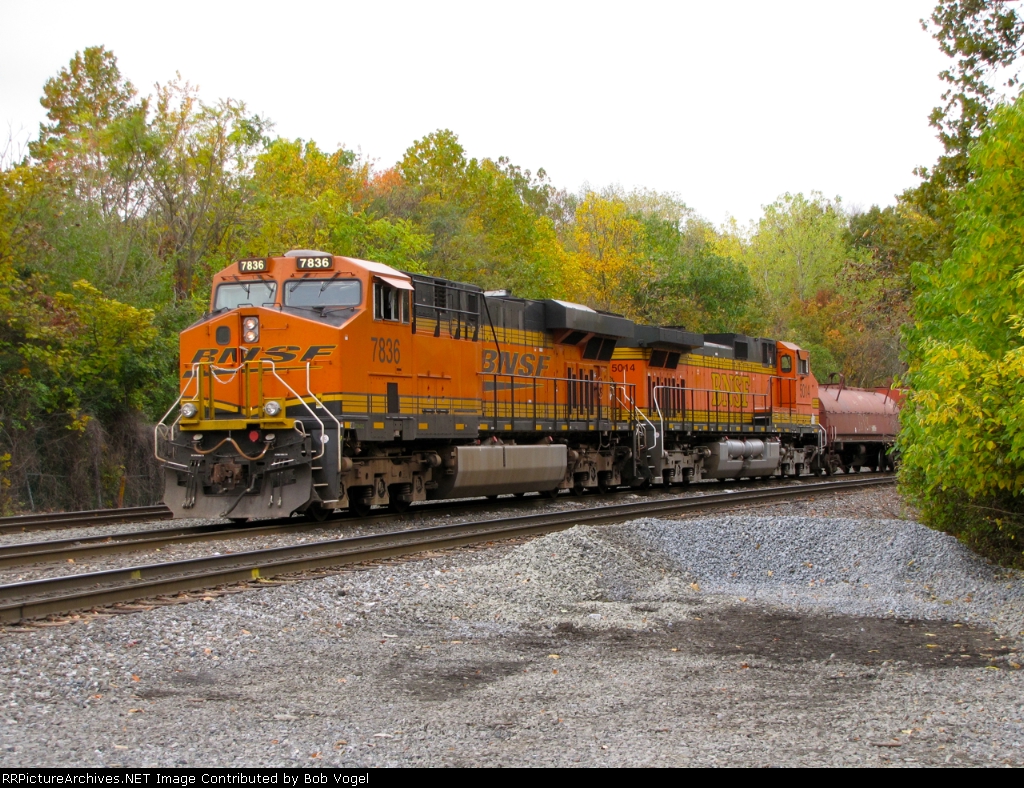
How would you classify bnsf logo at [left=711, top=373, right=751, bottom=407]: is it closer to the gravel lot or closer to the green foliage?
the gravel lot

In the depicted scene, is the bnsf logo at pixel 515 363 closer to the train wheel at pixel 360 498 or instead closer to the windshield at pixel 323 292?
the train wheel at pixel 360 498

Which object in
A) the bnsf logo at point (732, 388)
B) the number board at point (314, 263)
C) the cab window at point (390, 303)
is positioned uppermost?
the number board at point (314, 263)

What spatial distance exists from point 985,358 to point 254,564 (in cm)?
742

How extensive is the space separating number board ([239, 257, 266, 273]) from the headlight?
854 mm

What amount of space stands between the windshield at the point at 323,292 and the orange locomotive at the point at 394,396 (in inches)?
0.8

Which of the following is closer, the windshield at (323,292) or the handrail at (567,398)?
the windshield at (323,292)

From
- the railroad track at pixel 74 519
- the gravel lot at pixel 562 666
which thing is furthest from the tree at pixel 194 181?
the gravel lot at pixel 562 666

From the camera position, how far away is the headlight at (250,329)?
14656 mm

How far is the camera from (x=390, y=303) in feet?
50.2

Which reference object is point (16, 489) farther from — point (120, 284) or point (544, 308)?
point (544, 308)

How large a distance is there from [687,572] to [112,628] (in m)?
5.89

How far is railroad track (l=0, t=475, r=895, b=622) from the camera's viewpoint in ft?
27.9

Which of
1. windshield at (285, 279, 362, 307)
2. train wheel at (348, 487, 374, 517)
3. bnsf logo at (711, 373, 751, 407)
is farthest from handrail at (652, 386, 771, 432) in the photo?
windshield at (285, 279, 362, 307)

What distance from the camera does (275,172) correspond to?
115 ft
